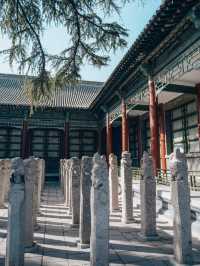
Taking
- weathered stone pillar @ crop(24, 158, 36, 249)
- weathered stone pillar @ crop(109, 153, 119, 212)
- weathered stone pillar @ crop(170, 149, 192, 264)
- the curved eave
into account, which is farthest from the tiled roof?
weathered stone pillar @ crop(170, 149, 192, 264)

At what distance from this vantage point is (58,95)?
58.3ft

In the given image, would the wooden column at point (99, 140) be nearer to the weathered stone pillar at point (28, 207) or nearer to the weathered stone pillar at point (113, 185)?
the weathered stone pillar at point (113, 185)

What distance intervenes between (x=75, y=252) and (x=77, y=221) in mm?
1523

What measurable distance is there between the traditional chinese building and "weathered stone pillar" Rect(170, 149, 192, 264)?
3465 mm

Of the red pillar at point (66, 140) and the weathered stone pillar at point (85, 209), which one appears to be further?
the red pillar at point (66, 140)

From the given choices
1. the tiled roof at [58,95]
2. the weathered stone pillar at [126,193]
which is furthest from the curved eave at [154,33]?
the tiled roof at [58,95]

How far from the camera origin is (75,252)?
3635mm

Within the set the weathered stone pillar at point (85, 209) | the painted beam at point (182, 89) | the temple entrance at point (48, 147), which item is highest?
the painted beam at point (182, 89)

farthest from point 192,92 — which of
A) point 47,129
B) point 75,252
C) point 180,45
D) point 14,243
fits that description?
point 47,129

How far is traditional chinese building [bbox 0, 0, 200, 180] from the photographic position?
650 cm

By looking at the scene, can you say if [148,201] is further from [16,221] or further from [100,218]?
[16,221]

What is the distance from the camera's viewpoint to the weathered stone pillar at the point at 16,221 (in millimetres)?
2789

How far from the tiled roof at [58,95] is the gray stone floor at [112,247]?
413 inches

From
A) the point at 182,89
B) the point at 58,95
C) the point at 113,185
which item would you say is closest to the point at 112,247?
the point at 113,185
